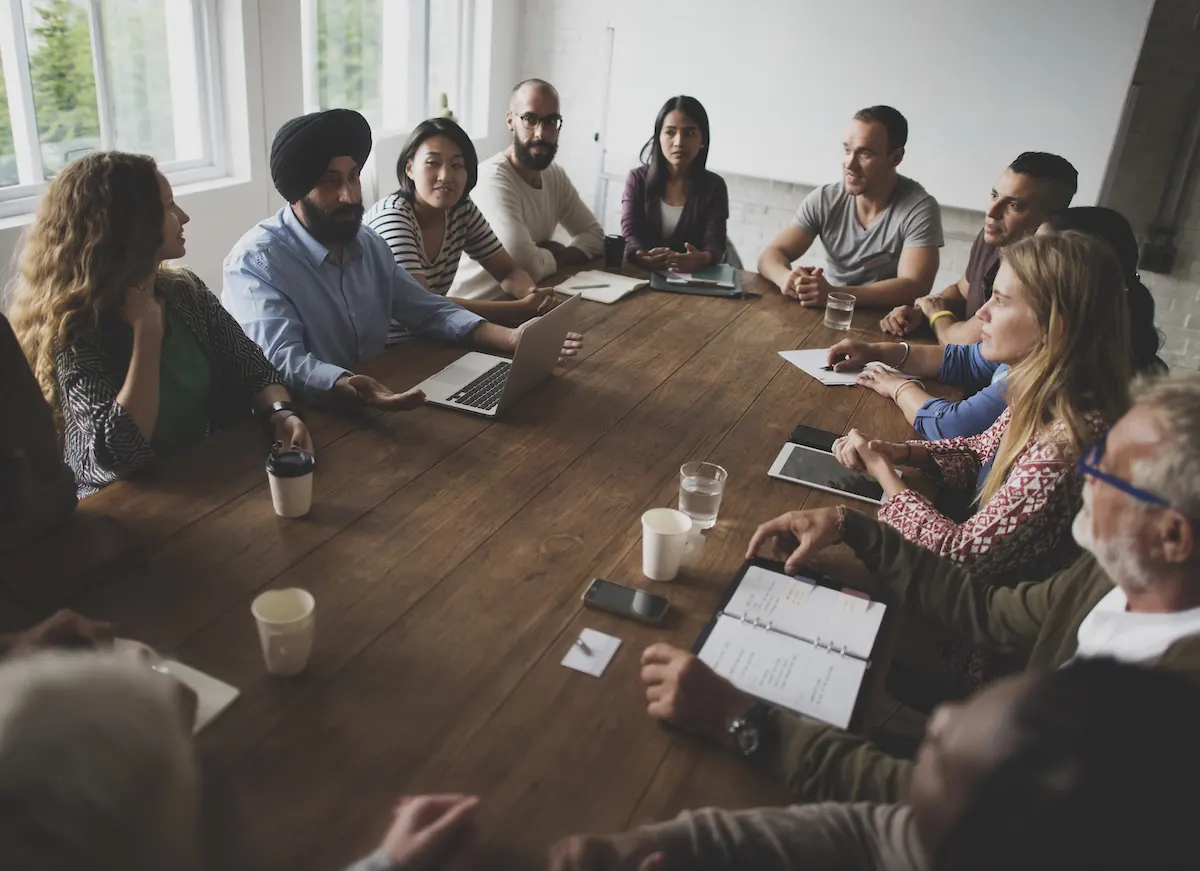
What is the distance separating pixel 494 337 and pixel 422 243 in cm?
71

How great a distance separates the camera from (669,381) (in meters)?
2.30

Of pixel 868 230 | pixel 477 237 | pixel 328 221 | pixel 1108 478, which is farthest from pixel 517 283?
pixel 1108 478

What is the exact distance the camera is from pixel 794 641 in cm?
131

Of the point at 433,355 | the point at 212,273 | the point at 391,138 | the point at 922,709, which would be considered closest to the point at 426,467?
the point at 433,355

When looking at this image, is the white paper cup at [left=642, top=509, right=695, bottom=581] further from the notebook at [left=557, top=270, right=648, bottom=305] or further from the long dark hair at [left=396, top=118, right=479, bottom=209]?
the long dark hair at [left=396, top=118, right=479, bottom=209]

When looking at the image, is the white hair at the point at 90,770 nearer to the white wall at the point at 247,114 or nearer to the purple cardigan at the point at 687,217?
the purple cardigan at the point at 687,217

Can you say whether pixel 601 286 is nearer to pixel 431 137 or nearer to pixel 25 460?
pixel 431 137

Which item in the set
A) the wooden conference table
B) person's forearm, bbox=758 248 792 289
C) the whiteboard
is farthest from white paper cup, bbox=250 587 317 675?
the whiteboard

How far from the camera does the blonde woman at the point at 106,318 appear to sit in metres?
1.64

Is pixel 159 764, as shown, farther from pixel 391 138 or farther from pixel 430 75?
pixel 430 75

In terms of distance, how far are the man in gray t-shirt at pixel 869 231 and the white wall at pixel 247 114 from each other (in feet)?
7.51

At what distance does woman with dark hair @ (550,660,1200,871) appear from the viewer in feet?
1.96

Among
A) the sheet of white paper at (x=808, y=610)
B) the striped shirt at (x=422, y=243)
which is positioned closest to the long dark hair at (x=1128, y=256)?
the sheet of white paper at (x=808, y=610)

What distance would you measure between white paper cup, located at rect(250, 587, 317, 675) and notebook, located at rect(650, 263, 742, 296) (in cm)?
213
